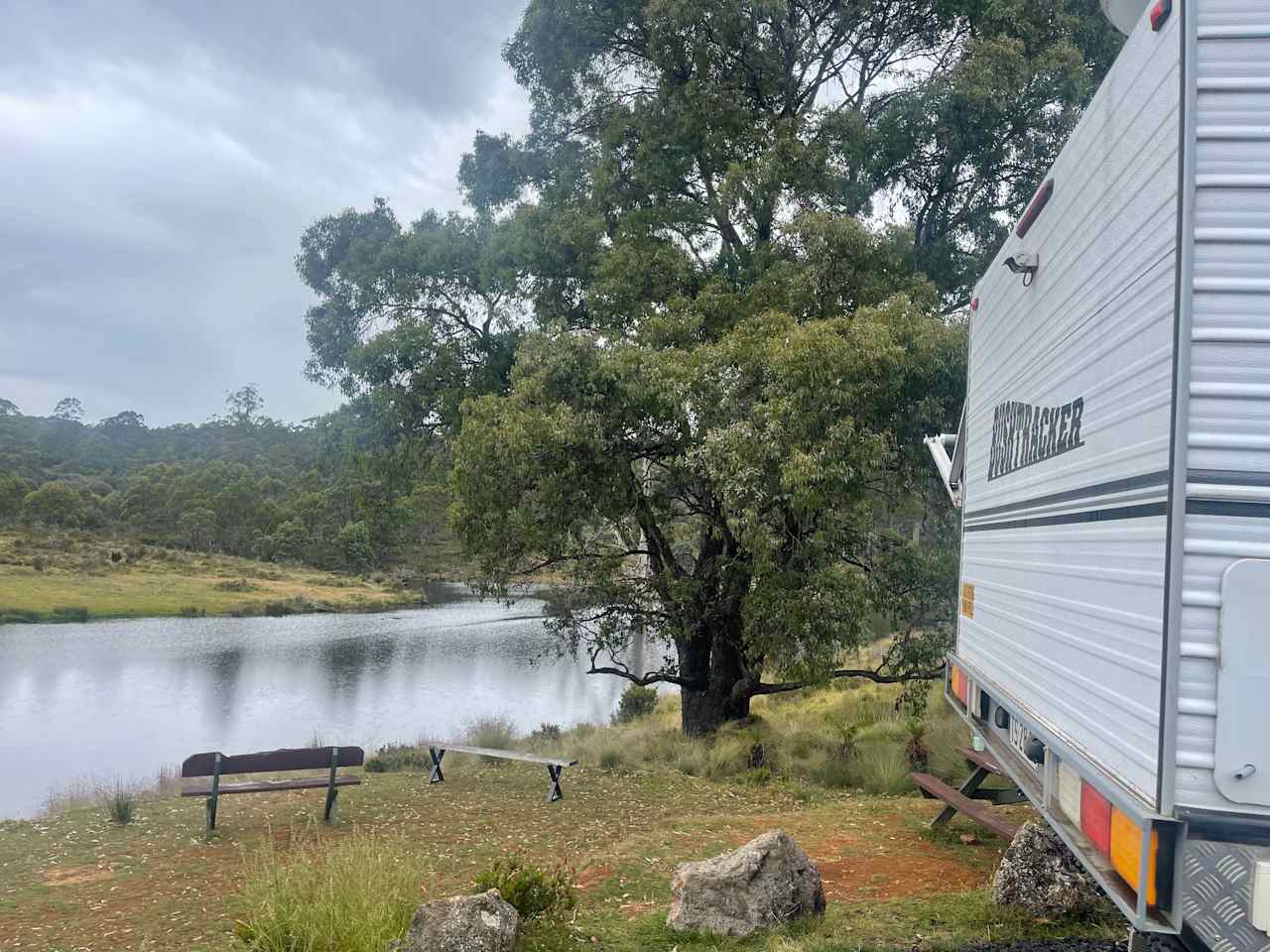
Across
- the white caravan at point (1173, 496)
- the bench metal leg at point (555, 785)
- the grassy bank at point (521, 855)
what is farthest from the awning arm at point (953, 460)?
the bench metal leg at point (555, 785)

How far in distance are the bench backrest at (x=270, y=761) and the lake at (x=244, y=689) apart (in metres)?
5.00

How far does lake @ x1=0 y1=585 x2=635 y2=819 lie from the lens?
16.9 meters

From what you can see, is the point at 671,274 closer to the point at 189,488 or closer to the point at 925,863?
the point at 925,863

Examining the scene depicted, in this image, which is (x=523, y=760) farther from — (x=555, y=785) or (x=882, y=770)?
(x=882, y=770)

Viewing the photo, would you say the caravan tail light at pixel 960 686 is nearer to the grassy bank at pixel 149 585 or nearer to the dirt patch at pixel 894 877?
the dirt patch at pixel 894 877

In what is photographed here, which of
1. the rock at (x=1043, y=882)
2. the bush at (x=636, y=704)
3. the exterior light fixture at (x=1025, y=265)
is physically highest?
the exterior light fixture at (x=1025, y=265)

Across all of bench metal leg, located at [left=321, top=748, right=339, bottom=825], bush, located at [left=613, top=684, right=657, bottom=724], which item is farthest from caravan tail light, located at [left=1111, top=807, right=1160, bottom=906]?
bush, located at [left=613, top=684, right=657, bottom=724]

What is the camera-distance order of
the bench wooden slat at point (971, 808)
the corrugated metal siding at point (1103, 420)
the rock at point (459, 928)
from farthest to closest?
the bench wooden slat at point (971, 808) < the rock at point (459, 928) < the corrugated metal siding at point (1103, 420)

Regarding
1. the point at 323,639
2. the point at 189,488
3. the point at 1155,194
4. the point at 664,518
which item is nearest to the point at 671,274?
the point at 664,518

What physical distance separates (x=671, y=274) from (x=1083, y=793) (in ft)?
32.1

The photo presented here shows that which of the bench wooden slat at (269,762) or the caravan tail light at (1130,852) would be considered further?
the bench wooden slat at (269,762)

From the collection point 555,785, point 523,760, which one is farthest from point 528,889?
point 523,760

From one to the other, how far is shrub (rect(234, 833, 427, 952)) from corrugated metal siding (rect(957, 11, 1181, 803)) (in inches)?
113

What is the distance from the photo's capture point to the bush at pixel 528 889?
4.87m
